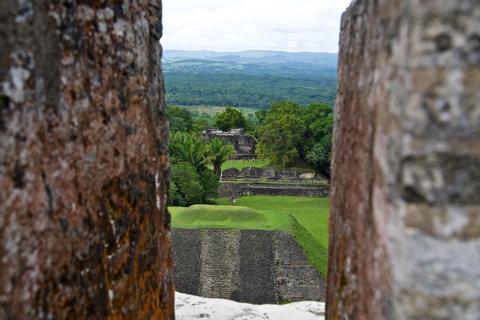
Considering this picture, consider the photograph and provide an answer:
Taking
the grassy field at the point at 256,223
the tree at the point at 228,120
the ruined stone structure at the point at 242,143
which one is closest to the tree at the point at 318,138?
the ruined stone structure at the point at 242,143

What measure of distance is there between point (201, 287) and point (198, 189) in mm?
9900

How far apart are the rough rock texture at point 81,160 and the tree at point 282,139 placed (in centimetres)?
3002

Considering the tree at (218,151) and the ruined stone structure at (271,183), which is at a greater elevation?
the tree at (218,151)

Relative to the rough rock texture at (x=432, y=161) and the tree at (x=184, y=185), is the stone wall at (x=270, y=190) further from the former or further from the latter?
the rough rock texture at (x=432, y=161)

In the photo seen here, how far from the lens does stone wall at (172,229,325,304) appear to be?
13445 mm

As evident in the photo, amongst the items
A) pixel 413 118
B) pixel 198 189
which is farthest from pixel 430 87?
pixel 198 189

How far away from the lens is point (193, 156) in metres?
25.0

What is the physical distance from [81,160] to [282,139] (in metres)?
31.1

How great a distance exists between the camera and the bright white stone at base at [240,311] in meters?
4.56

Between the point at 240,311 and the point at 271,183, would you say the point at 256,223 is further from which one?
the point at 271,183

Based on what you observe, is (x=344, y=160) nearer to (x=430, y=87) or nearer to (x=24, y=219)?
(x=430, y=87)

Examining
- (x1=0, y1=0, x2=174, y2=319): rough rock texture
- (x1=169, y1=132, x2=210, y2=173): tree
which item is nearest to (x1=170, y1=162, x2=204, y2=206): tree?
(x1=169, y1=132, x2=210, y2=173): tree

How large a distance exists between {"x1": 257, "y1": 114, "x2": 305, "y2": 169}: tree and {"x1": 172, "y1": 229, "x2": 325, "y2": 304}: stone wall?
1685cm

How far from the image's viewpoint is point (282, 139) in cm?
3325
